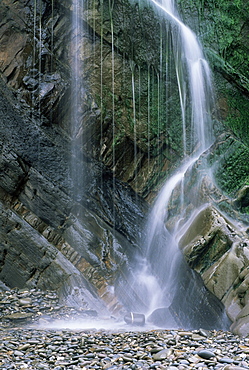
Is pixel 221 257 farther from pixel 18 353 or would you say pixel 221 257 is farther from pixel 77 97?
pixel 77 97

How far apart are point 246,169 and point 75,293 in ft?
21.7

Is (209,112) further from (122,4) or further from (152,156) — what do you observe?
(122,4)

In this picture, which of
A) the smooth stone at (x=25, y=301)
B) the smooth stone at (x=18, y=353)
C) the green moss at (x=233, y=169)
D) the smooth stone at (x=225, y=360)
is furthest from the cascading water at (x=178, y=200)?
the smooth stone at (x=18, y=353)

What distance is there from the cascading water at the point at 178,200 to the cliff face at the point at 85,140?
0.41 m

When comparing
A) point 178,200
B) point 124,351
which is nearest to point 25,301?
point 178,200

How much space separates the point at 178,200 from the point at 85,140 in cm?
409

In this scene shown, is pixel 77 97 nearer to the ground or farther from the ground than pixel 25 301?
farther from the ground

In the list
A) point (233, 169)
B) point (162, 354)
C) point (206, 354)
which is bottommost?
point (162, 354)

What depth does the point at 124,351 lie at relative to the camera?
6.69m

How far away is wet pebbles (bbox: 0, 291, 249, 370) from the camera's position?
19.4 feet

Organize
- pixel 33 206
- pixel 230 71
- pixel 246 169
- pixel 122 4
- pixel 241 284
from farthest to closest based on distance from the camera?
1. pixel 230 71
2. pixel 122 4
3. pixel 33 206
4. pixel 246 169
5. pixel 241 284

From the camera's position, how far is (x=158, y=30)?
14570 millimetres

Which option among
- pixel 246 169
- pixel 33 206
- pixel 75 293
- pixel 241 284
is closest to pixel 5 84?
pixel 33 206

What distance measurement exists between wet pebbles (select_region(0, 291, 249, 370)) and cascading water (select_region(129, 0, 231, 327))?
300cm
